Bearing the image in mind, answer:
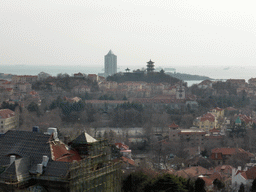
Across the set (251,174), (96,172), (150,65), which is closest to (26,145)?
(96,172)

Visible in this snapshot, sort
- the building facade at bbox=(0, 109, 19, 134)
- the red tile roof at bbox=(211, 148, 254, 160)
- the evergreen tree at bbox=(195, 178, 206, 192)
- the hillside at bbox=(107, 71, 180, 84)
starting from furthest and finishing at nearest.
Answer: the hillside at bbox=(107, 71, 180, 84)
the building facade at bbox=(0, 109, 19, 134)
the red tile roof at bbox=(211, 148, 254, 160)
the evergreen tree at bbox=(195, 178, 206, 192)

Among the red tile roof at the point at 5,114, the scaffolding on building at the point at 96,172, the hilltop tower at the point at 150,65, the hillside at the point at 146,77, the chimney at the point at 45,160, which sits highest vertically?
the hilltop tower at the point at 150,65

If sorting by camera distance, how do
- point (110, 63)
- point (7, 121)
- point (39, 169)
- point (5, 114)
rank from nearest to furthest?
point (39, 169)
point (7, 121)
point (5, 114)
point (110, 63)

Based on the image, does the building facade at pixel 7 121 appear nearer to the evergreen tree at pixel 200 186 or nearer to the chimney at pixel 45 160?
Answer: the evergreen tree at pixel 200 186

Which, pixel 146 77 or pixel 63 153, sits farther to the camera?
pixel 146 77

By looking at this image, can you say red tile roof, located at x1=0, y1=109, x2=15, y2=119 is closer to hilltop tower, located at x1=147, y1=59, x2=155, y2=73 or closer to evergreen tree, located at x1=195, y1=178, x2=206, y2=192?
evergreen tree, located at x1=195, y1=178, x2=206, y2=192

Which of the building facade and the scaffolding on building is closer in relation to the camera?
the scaffolding on building

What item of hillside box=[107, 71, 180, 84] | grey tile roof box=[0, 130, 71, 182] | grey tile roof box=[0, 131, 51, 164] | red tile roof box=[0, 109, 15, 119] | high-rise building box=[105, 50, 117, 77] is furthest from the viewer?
high-rise building box=[105, 50, 117, 77]

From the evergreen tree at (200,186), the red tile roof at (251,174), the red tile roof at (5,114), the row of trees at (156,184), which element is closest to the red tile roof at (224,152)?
the red tile roof at (251,174)

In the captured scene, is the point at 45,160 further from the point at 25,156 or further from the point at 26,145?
the point at 26,145

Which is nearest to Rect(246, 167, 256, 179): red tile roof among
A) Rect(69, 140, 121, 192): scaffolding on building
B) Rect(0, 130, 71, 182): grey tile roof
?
Rect(69, 140, 121, 192): scaffolding on building


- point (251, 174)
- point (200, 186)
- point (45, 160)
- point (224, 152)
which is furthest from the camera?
point (224, 152)

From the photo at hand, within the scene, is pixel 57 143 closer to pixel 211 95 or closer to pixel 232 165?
pixel 232 165
